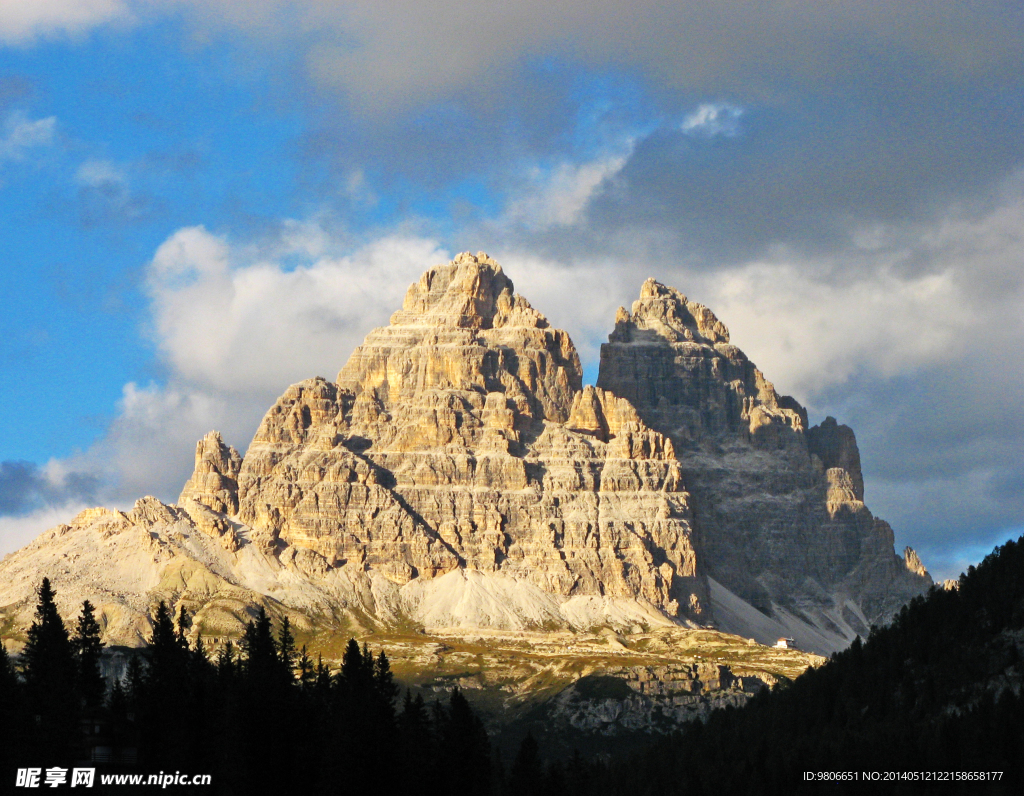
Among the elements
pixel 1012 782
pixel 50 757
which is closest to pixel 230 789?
pixel 50 757

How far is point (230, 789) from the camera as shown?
199 metres

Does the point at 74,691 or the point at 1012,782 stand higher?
the point at 74,691

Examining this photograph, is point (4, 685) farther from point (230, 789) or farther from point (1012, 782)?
point (1012, 782)

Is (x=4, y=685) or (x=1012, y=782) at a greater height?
(x=4, y=685)

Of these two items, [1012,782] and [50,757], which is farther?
[1012,782]

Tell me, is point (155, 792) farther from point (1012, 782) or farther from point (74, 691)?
point (1012, 782)

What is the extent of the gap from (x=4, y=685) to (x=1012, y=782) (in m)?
108

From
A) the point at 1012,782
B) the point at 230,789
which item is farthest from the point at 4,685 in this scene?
the point at 1012,782

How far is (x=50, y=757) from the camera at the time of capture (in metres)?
183

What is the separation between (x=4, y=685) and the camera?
194 meters

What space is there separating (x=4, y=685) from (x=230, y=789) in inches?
1037

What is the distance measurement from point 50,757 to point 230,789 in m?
23.4

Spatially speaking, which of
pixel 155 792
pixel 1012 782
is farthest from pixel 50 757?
pixel 1012 782

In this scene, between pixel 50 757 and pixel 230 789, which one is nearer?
pixel 50 757
